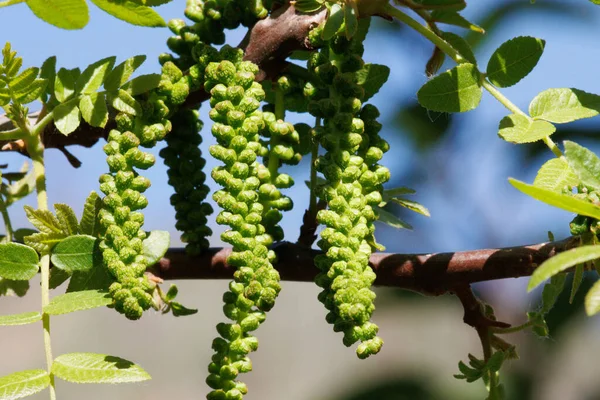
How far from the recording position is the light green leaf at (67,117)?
3.38ft

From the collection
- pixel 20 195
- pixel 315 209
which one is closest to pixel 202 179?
pixel 315 209

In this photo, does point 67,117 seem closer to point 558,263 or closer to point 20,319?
point 20,319

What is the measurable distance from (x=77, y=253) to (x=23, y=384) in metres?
0.17

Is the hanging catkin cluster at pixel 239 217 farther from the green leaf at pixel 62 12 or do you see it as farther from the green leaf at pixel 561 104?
the green leaf at pixel 561 104

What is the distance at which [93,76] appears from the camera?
1.04 meters

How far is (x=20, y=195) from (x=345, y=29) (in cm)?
70

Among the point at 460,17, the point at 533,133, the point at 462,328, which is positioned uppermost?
the point at 460,17

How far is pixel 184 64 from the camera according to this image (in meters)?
1.17

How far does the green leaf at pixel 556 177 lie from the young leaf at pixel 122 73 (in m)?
0.51

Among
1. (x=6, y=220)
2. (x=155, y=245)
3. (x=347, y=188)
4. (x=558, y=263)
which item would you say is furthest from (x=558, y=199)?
(x=6, y=220)

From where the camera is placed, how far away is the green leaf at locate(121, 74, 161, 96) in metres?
1.00

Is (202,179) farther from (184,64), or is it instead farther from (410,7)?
(410,7)

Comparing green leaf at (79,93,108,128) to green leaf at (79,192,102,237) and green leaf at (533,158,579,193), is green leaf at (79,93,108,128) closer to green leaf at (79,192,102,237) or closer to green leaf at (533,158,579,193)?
green leaf at (79,192,102,237)

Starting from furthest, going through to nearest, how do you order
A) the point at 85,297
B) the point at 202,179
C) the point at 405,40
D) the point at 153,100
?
the point at 405,40, the point at 202,179, the point at 153,100, the point at 85,297
